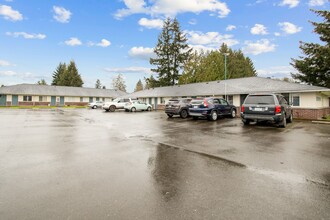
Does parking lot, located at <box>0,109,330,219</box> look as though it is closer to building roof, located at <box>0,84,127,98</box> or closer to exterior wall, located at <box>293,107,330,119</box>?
exterior wall, located at <box>293,107,330,119</box>

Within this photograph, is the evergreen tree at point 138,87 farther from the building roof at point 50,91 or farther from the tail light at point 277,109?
the tail light at point 277,109

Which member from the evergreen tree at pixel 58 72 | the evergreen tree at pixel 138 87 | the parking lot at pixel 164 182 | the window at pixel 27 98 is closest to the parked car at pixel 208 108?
the parking lot at pixel 164 182

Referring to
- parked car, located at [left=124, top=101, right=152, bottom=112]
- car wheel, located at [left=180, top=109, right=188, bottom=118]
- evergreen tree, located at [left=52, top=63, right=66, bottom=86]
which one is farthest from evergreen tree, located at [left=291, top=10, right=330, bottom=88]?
evergreen tree, located at [left=52, top=63, right=66, bottom=86]

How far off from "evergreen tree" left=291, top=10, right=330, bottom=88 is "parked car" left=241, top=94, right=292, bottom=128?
57.2ft

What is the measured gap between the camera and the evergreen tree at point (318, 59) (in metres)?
23.4

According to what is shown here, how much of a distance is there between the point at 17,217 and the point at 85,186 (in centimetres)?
108

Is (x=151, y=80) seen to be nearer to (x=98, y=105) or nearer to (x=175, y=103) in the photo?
(x=98, y=105)

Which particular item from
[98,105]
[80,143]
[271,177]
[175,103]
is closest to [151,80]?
[98,105]

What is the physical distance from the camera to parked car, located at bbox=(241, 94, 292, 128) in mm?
10617

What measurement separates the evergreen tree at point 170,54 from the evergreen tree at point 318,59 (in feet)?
92.7

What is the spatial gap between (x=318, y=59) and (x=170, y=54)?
3203 cm

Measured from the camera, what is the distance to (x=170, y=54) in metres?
50.3

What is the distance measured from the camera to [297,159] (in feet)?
17.4

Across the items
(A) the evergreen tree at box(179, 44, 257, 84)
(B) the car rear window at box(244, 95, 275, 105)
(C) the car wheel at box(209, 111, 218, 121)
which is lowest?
(C) the car wheel at box(209, 111, 218, 121)
